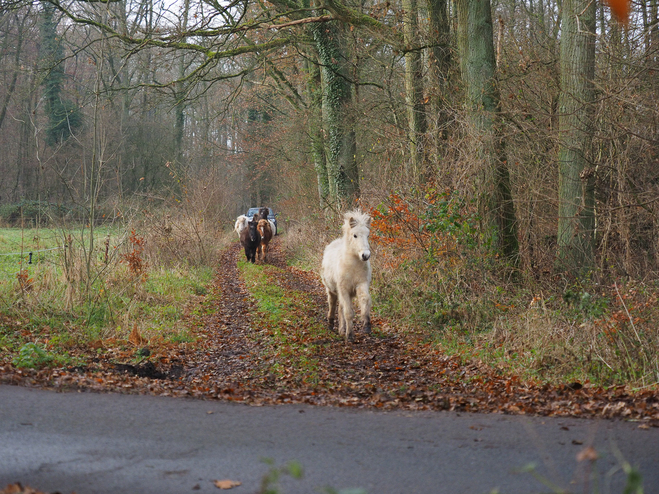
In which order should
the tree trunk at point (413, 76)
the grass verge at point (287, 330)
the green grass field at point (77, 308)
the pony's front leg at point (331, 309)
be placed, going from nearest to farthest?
the grass verge at point (287, 330) < the green grass field at point (77, 308) < the pony's front leg at point (331, 309) < the tree trunk at point (413, 76)

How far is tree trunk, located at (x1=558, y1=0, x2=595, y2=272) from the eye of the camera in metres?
11.2

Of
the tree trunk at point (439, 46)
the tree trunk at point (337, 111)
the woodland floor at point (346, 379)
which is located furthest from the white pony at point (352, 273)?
the tree trunk at point (337, 111)

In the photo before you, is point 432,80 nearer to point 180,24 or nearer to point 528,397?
point 180,24

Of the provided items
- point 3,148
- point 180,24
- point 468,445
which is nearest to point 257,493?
point 468,445

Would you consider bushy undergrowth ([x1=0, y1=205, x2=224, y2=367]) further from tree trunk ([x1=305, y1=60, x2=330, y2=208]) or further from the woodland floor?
tree trunk ([x1=305, y1=60, x2=330, y2=208])

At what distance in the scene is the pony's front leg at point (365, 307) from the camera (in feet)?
34.1

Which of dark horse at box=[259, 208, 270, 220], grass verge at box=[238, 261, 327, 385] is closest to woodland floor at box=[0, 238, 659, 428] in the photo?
grass verge at box=[238, 261, 327, 385]

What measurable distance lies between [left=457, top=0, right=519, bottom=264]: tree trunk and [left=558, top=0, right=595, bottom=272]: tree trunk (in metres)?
1.00

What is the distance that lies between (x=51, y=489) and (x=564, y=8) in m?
11.1

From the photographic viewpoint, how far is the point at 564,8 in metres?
11.4

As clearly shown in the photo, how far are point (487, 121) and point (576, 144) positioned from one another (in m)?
1.63

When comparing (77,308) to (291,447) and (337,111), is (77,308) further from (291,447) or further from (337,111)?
(337,111)

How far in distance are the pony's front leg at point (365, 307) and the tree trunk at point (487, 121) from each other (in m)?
2.84

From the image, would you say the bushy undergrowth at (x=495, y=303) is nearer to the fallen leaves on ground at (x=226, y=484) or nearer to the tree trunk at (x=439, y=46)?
the tree trunk at (x=439, y=46)
